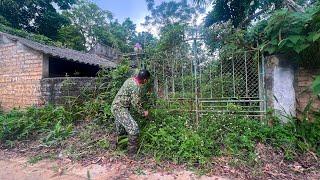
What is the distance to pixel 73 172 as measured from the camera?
14.2 ft

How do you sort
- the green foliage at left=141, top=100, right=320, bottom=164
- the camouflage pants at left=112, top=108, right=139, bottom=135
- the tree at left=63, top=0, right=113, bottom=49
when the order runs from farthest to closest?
the tree at left=63, top=0, right=113, bottom=49 < the camouflage pants at left=112, top=108, right=139, bottom=135 < the green foliage at left=141, top=100, right=320, bottom=164

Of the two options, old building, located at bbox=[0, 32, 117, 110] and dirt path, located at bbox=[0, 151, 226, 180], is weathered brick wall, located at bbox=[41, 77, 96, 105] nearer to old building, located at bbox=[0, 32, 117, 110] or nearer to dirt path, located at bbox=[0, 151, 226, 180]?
old building, located at bbox=[0, 32, 117, 110]

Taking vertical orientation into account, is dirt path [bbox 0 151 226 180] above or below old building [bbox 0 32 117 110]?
below

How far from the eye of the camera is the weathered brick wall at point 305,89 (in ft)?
16.3

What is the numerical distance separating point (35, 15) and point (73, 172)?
2105cm

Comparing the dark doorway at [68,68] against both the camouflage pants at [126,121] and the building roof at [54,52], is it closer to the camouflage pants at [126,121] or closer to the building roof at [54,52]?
the building roof at [54,52]

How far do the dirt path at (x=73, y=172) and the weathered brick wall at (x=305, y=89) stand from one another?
7.96 ft

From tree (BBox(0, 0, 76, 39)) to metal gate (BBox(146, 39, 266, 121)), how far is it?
1874 centimetres

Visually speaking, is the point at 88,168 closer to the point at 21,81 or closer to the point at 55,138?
the point at 55,138

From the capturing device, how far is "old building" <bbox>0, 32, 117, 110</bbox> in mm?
8118

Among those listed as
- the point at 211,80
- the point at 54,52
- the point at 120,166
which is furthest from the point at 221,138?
the point at 54,52

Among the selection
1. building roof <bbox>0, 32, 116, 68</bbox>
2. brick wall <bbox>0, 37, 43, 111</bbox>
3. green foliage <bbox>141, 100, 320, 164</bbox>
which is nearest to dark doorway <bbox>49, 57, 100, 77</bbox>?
building roof <bbox>0, 32, 116, 68</bbox>

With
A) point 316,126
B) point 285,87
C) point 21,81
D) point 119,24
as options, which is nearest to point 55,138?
point 21,81

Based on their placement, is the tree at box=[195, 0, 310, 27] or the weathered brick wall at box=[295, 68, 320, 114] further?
the tree at box=[195, 0, 310, 27]
